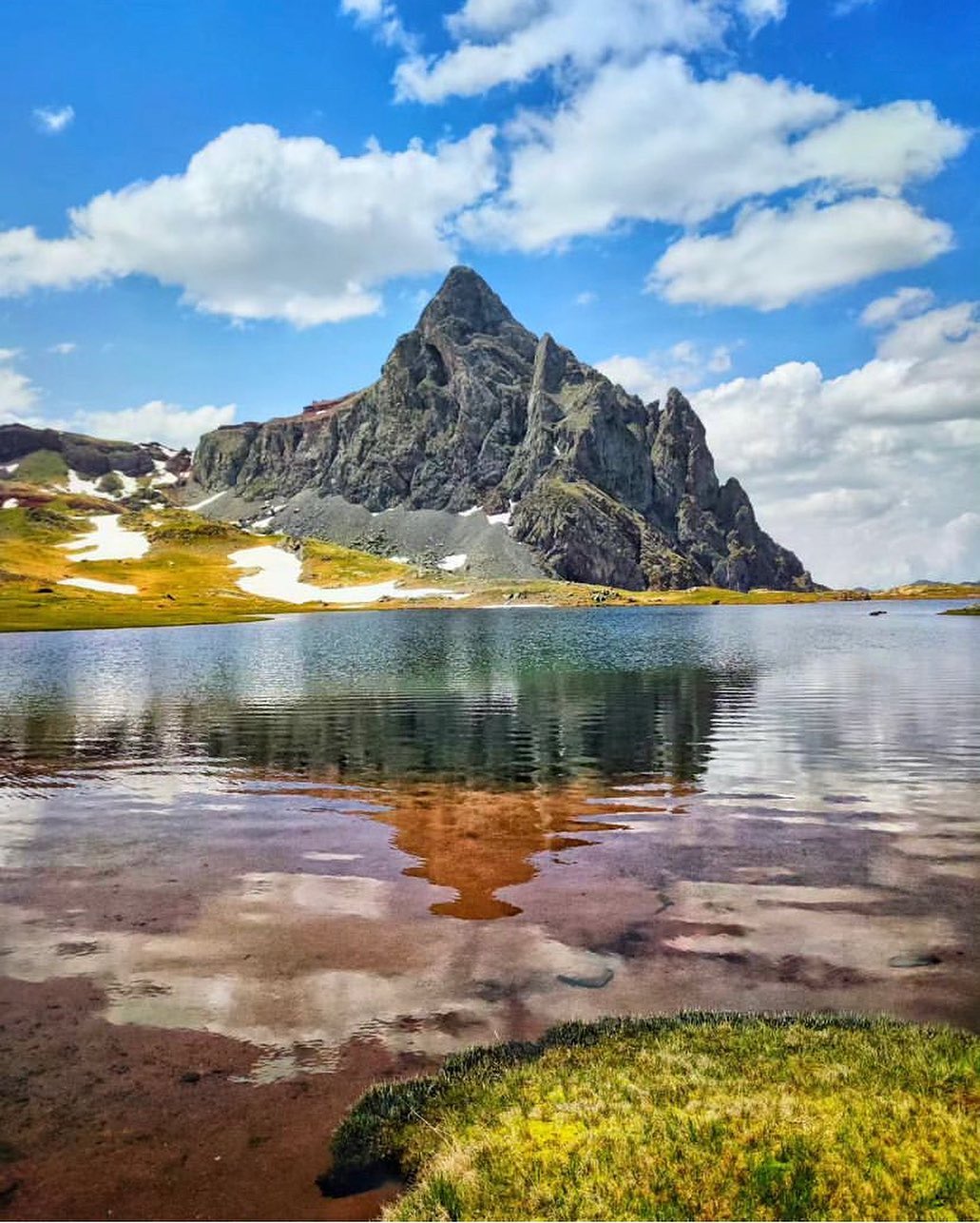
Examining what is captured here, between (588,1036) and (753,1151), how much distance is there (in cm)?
412

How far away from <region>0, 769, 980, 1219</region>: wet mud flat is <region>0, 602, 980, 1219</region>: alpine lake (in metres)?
0.07

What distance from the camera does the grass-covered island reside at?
8.41 meters

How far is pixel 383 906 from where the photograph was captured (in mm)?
19766

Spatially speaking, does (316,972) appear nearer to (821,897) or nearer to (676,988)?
(676,988)

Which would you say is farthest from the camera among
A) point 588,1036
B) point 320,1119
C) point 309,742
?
point 309,742

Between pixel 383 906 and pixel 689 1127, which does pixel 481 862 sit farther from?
pixel 689 1127

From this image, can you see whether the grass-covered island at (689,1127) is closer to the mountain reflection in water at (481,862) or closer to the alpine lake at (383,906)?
the alpine lake at (383,906)

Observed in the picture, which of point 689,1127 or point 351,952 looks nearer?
point 689,1127

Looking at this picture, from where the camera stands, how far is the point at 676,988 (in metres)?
15.0

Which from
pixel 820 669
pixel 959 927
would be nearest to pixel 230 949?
pixel 959 927

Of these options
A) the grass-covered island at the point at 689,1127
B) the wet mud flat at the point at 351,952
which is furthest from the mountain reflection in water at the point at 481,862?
the grass-covered island at the point at 689,1127

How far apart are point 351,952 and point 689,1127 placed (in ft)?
29.5

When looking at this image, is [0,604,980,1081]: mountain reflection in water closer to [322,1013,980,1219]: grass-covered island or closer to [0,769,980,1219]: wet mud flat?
[0,769,980,1219]: wet mud flat

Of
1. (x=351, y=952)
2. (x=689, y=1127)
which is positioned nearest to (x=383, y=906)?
(x=351, y=952)
